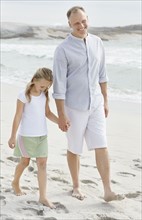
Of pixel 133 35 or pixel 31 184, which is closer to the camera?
pixel 31 184

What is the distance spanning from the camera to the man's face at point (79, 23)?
382 centimetres

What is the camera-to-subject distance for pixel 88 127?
4035 mm

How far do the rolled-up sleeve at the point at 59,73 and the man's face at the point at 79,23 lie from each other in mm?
180

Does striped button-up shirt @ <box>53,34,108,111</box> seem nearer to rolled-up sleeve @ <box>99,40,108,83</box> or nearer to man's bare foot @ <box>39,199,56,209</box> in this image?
rolled-up sleeve @ <box>99,40,108,83</box>

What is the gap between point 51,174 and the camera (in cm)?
478

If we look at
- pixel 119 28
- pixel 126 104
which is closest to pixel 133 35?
pixel 119 28

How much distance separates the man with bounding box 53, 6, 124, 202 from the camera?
3826 mm

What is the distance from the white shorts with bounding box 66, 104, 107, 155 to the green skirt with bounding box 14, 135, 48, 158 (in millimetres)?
257

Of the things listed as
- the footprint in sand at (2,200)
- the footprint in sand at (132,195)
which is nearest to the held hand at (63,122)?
the footprint in sand at (2,200)

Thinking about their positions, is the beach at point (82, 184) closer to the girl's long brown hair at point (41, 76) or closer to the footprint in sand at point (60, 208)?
the footprint in sand at point (60, 208)

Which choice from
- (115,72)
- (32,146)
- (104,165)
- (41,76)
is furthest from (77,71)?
(115,72)

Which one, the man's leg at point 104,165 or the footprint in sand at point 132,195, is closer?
the man's leg at point 104,165

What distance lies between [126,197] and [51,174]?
31.6 inches

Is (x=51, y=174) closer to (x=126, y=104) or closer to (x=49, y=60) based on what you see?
(x=126, y=104)
